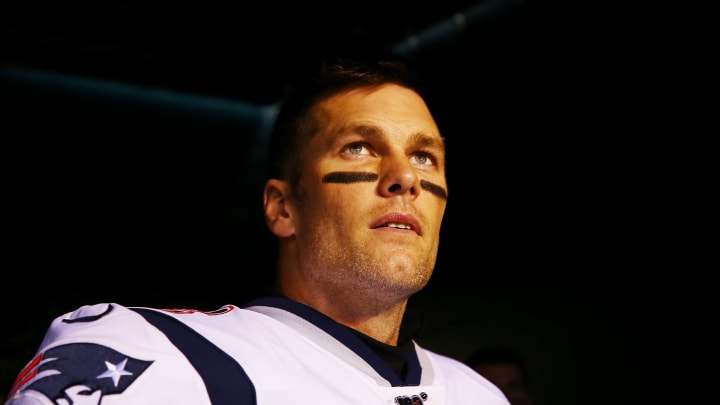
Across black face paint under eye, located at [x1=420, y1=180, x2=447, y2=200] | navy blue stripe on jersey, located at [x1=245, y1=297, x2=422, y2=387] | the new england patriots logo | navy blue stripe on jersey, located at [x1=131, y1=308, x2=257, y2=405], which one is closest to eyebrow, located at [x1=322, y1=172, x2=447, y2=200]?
black face paint under eye, located at [x1=420, y1=180, x2=447, y2=200]

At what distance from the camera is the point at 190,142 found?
4625mm

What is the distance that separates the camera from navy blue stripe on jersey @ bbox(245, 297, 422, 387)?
1.19 m

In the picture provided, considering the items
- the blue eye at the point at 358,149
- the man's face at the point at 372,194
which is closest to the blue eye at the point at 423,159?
the man's face at the point at 372,194

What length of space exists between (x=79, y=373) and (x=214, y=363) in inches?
7.4

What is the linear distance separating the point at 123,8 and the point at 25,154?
4.44 ft

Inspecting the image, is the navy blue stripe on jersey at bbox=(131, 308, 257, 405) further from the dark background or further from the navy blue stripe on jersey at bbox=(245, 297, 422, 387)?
the dark background

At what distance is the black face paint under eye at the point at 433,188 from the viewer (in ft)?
4.56

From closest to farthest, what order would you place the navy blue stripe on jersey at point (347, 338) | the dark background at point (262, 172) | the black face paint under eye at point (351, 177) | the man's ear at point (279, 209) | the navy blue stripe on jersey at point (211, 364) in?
the navy blue stripe on jersey at point (211, 364), the navy blue stripe on jersey at point (347, 338), the black face paint under eye at point (351, 177), the man's ear at point (279, 209), the dark background at point (262, 172)

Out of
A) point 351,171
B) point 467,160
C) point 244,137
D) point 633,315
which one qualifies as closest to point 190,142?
point 244,137

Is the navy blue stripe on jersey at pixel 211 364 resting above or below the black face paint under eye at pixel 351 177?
below

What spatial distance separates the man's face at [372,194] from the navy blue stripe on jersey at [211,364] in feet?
1.14

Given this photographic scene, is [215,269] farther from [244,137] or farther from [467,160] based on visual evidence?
[467,160]

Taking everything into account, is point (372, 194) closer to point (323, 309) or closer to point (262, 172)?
point (323, 309)

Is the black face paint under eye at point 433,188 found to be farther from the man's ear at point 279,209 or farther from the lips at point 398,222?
the man's ear at point 279,209
